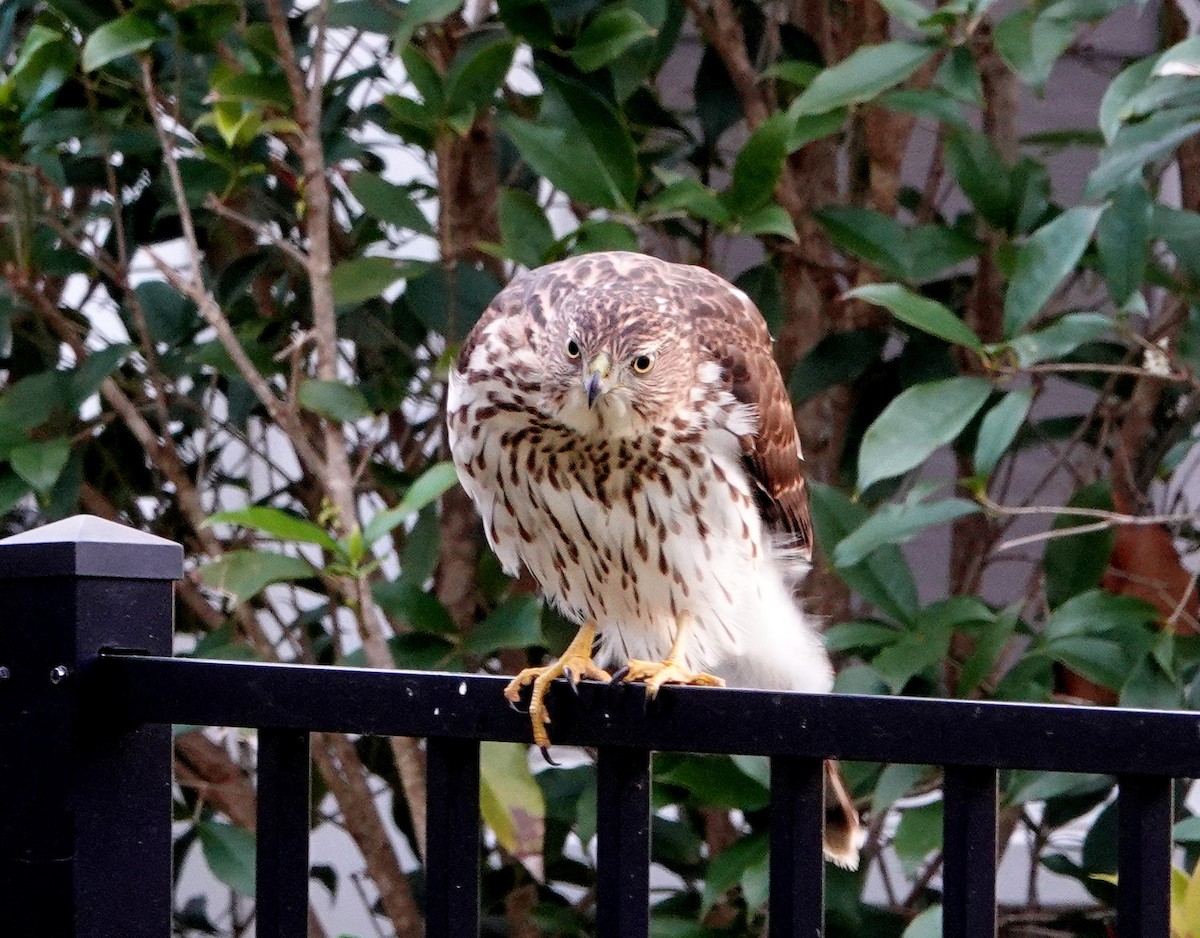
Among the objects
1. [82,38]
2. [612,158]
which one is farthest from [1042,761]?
[82,38]

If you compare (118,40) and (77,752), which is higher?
(118,40)

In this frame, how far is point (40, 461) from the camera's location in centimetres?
274

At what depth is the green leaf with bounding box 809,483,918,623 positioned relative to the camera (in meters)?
2.50

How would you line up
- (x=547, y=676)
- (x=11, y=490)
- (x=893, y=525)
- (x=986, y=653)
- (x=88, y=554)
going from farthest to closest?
(x=11, y=490), (x=986, y=653), (x=893, y=525), (x=547, y=676), (x=88, y=554)

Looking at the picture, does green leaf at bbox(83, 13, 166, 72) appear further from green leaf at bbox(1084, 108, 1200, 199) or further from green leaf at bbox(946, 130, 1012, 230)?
green leaf at bbox(1084, 108, 1200, 199)

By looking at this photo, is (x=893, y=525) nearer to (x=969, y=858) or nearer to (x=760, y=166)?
(x=760, y=166)

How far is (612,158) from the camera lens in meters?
2.56

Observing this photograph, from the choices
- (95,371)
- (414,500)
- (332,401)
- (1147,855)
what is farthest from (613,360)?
(95,371)

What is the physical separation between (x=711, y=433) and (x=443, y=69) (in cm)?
Answer: 114

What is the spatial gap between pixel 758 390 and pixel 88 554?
1102 mm

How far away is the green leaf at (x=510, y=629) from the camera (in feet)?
8.49

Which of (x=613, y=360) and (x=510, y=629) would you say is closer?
(x=613, y=360)

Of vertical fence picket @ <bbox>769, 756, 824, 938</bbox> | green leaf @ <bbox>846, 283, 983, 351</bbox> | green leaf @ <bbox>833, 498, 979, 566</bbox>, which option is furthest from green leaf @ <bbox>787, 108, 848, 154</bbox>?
→ vertical fence picket @ <bbox>769, 756, 824, 938</bbox>

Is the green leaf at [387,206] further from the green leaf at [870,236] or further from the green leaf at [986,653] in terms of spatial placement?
the green leaf at [986,653]
